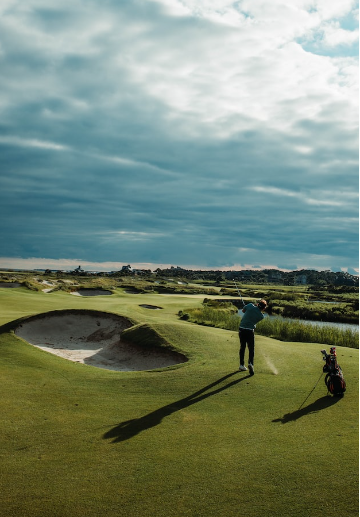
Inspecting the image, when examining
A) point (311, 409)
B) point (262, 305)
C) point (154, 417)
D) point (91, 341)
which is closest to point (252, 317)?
point (262, 305)

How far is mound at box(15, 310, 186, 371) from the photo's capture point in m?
17.7

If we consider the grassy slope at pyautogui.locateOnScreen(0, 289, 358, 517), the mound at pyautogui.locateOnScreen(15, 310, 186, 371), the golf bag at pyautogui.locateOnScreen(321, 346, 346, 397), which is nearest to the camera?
the grassy slope at pyautogui.locateOnScreen(0, 289, 358, 517)

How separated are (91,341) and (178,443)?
50.3ft

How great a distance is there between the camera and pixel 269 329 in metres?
31.6

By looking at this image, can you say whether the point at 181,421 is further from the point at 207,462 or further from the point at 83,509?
the point at 83,509

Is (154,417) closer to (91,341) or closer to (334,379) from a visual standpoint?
(334,379)

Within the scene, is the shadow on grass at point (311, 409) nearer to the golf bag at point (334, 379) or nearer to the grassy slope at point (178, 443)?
the grassy slope at point (178, 443)

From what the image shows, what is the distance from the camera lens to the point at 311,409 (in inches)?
404

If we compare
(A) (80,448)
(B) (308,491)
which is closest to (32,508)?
(A) (80,448)

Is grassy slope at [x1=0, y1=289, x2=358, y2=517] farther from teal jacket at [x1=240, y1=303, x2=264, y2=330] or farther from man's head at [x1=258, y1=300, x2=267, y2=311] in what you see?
man's head at [x1=258, y1=300, x2=267, y2=311]

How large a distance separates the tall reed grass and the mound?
12005 millimetres

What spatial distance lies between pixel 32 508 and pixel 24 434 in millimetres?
2731

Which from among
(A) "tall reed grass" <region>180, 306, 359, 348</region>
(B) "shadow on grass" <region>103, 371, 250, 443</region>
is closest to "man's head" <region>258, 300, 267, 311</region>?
(B) "shadow on grass" <region>103, 371, 250, 443</region>

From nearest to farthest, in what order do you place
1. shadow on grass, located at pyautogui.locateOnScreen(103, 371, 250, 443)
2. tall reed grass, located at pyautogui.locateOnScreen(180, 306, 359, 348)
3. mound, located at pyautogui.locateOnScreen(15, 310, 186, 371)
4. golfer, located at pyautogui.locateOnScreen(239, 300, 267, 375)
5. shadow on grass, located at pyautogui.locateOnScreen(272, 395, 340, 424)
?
shadow on grass, located at pyautogui.locateOnScreen(103, 371, 250, 443), shadow on grass, located at pyautogui.locateOnScreen(272, 395, 340, 424), golfer, located at pyautogui.locateOnScreen(239, 300, 267, 375), mound, located at pyautogui.locateOnScreen(15, 310, 186, 371), tall reed grass, located at pyautogui.locateOnScreen(180, 306, 359, 348)
